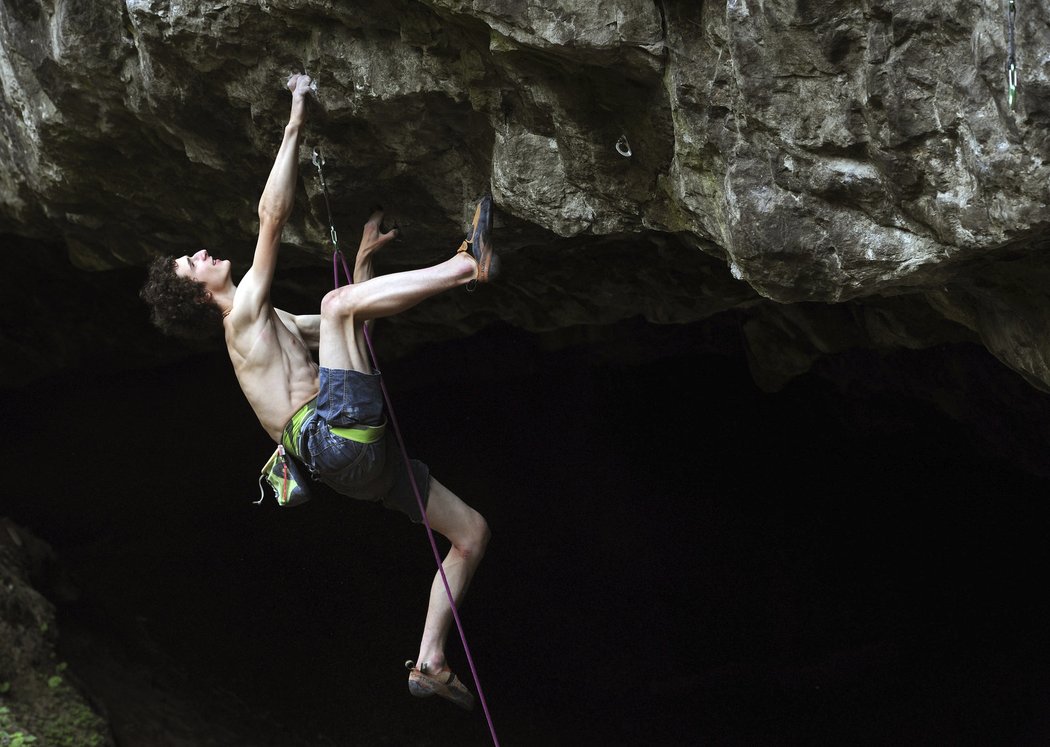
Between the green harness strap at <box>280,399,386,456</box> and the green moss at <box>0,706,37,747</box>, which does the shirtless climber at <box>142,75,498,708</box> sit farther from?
the green moss at <box>0,706,37,747</box>

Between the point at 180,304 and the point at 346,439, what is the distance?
31.7 inches

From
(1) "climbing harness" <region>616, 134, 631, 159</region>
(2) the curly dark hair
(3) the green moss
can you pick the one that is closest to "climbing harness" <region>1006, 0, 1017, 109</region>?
(1) "climbing harness" <region>616, 134, 631, 159</region>

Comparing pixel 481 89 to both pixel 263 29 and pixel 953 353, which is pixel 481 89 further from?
pixel 953 353

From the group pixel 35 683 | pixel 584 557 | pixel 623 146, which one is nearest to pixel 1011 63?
pixel 623 146

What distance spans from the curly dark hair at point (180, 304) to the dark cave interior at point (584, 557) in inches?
113

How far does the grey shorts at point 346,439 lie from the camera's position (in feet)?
11.2

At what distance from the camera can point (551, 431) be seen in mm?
9047

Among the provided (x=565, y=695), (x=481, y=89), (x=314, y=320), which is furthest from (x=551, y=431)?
(x=481, y=89)

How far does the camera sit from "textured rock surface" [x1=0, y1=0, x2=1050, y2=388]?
2408mm

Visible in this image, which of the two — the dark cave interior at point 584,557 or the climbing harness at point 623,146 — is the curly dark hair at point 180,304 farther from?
the dark cave interior at point 584,557

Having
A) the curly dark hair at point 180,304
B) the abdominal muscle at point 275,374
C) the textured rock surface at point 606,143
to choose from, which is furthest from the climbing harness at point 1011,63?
the curly dark hair at point 180,304

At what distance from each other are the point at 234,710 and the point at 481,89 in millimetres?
4680

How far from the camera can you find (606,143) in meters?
3.40

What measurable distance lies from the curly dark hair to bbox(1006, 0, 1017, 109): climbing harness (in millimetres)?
2632
